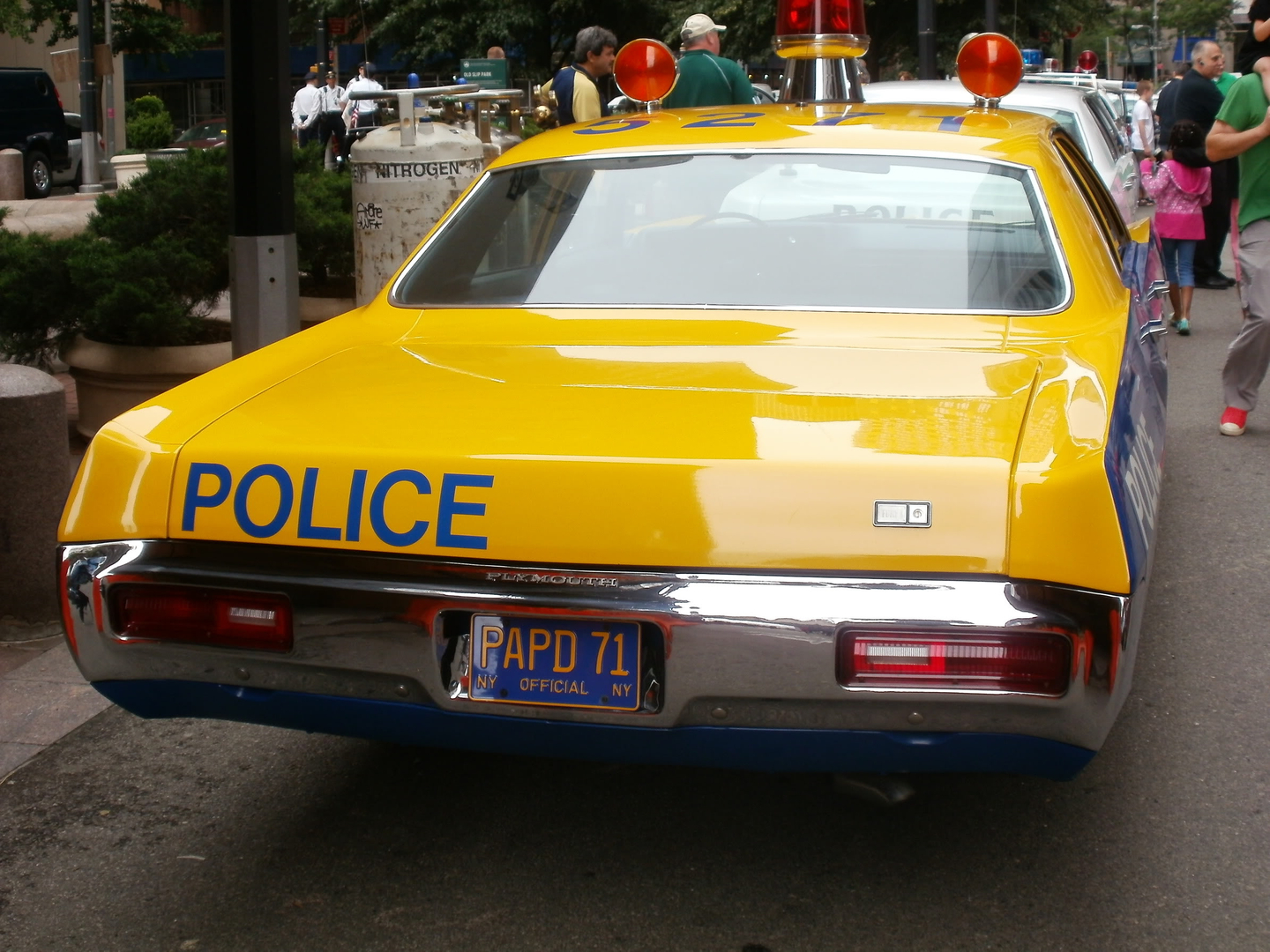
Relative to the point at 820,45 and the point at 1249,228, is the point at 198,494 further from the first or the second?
the point at 1249,228

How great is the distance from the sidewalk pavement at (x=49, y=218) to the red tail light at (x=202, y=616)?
5.66 meters

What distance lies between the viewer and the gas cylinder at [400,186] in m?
7.59

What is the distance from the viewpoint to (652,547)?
8.02 ft

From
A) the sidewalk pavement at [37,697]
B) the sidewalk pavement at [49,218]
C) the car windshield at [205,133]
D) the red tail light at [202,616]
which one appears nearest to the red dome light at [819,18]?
the sidewalk pavement at [37,697]

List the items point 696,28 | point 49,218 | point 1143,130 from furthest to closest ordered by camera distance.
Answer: point 1143,130 < point 49,218 < point 696,28

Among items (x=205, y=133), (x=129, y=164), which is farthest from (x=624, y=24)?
(x=129, y=164)

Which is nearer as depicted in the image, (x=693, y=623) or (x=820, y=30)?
(x=693, y=623)

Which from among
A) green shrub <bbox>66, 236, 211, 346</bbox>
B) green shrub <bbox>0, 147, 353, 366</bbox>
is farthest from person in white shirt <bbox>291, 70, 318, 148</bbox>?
green shrub <bbox>66, 236, 211, 346</bbox>

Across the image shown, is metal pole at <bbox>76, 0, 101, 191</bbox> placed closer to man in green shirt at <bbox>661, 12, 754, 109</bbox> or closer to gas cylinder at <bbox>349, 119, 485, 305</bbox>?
man in green shirt at <bbox>661, 12, 754, 109</bbox>

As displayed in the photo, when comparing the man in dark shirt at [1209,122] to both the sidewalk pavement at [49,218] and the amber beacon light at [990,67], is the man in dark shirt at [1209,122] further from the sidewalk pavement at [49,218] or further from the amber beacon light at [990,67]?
the sidewalk pavement at [49,218]

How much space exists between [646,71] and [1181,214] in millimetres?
6482

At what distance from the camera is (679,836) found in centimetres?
321

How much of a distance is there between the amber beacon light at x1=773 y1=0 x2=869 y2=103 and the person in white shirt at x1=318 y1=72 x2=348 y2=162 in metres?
19.0

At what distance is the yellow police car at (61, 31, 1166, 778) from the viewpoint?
239 cm
